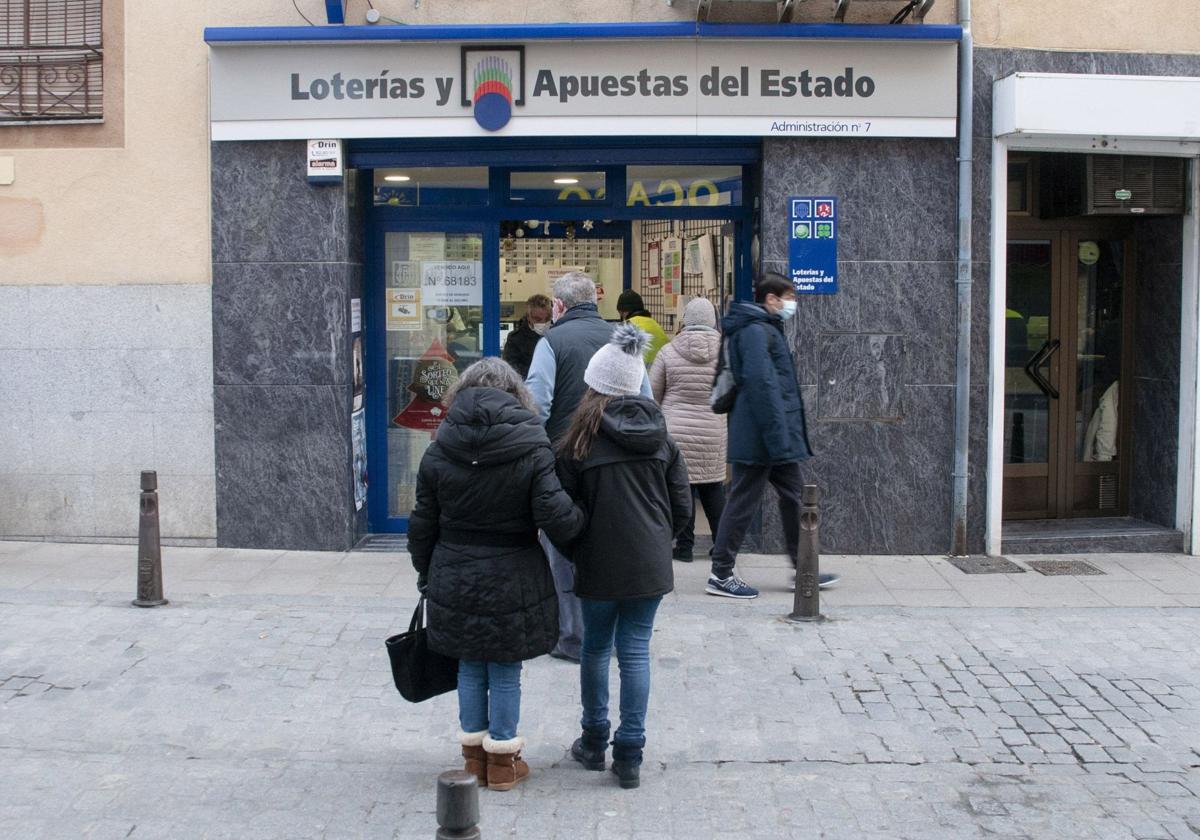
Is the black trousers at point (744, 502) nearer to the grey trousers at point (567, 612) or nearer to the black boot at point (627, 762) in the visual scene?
the grey trousers at point (567, 612)

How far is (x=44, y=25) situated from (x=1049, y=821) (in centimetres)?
824

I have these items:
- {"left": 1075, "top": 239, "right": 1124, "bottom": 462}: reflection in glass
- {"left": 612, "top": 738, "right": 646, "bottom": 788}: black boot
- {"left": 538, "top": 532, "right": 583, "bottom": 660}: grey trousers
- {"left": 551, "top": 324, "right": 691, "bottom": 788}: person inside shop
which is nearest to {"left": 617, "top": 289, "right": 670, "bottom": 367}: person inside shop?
{"left": 538, "top": 532, "right": 583, "bottom": 660}: grey trousers

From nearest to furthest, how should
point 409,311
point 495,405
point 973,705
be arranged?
point 495,405
point 973,705
point 409,311

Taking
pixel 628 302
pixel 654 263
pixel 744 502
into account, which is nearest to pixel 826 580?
pixel 744 502

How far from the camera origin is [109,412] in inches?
375

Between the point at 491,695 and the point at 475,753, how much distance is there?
0.94 feet

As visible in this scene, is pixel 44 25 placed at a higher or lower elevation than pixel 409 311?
higher

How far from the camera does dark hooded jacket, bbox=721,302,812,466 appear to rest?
26.0 feet

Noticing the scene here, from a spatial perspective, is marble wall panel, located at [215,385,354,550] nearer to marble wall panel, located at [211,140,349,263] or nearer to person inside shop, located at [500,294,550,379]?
marble wall panel, located at [211,140,349,263]

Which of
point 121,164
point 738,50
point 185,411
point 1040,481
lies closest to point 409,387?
point 185,411

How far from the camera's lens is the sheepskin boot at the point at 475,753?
211 inches

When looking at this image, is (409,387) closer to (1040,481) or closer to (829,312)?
(829,312)

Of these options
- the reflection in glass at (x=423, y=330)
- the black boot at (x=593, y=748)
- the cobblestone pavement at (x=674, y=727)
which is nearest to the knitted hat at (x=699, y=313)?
the reflection in glass at (x=423, y=330)

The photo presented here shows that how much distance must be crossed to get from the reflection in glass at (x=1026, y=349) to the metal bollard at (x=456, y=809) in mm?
7715
